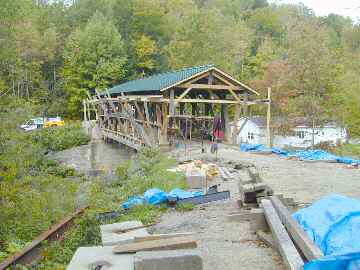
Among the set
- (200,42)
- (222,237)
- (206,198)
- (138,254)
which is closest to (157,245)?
(138,254)

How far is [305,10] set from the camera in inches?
2817

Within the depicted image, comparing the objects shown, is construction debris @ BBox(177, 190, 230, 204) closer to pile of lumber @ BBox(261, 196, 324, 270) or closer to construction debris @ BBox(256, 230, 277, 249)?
pile of lumber @ BBox(261, 196, 324, 270)

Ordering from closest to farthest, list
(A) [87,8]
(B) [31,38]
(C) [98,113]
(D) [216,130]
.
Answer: (D) [216,130] < (C) [98,113] < (B) [31,38] < (A) [87,8]

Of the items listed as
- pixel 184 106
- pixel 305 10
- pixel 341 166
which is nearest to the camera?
pixel 341 166

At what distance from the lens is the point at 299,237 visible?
5.70 metres

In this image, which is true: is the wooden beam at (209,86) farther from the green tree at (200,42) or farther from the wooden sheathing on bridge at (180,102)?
the green tree at (200,42)

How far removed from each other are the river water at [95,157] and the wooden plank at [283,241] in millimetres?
16237

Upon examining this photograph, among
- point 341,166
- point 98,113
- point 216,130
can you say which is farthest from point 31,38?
point 341,166

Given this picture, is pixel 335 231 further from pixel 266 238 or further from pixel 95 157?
pixel 95 157

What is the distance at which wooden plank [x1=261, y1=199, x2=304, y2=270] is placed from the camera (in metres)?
5.01

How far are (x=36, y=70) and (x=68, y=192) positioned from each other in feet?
121

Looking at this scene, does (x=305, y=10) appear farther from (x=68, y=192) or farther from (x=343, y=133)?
(x=68, y=192)

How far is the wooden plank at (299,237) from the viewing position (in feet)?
16.6

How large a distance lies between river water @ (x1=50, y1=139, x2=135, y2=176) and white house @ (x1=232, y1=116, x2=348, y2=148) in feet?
24.1
